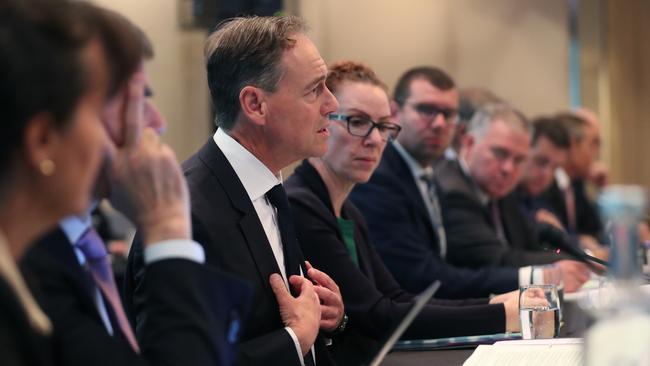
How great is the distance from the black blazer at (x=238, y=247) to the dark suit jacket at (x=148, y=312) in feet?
1.47

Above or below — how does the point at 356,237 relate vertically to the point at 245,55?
below

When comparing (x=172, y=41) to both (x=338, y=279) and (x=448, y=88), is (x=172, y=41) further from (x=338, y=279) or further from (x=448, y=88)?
(x=338, y=279)

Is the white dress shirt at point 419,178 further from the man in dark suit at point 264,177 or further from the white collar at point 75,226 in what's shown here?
the white collar at point 75,226

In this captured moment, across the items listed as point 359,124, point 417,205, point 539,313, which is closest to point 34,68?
point 539,313

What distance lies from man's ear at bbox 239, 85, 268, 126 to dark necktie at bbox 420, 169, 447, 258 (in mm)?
1583

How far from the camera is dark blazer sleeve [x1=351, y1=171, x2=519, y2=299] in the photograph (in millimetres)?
3490

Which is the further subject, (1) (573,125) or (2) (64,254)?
(1) (573,125)

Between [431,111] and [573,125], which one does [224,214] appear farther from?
[573,125]

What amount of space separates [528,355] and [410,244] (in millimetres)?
1506

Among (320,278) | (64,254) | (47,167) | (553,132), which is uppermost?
(47,167)

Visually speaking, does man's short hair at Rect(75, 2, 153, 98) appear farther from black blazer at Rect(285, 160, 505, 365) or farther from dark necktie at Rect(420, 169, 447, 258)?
dark necktie at Rect(420, 169, 447, 258)

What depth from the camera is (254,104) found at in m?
2.36

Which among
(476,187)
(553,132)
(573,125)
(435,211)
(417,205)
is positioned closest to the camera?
(417,205)

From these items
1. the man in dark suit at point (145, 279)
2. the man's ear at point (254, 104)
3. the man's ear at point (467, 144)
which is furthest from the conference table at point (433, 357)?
the man's ear at point (467, 144)
